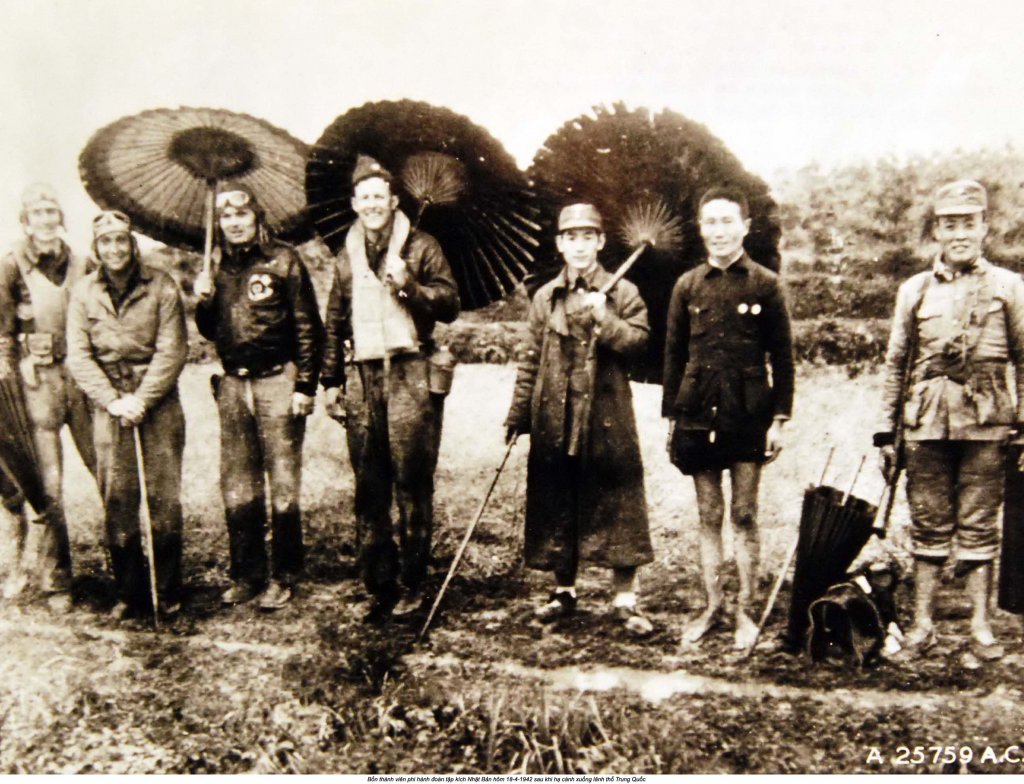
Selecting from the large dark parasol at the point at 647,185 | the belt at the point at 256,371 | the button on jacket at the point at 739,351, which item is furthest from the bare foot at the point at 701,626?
the belt at the point at 256,371

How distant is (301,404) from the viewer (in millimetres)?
4527

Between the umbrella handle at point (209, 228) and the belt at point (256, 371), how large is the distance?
47 cm

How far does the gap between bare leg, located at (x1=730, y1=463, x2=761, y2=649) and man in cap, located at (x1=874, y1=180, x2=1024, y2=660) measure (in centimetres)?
63

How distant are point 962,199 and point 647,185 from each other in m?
1.29

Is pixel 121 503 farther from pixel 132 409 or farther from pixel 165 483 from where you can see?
pixel 132 409

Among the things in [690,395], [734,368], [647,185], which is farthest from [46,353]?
[734,368]

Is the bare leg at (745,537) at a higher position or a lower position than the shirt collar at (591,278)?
lower

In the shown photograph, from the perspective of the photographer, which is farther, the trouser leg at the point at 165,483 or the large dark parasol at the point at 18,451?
the large dark parasol at the point at 18,451

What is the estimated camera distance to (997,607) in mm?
4266

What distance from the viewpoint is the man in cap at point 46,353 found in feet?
15.6

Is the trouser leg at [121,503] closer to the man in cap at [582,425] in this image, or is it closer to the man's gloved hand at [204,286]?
the man's gloved hand at [204,286]

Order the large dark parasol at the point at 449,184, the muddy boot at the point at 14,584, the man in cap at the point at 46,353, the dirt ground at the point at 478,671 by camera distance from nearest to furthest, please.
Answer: the dirt ground at the point at 478,671 → the large dark parasol at the point at 449,184 → the man in cap at the point at 46,353 → the muddy boot at the point at 14,584

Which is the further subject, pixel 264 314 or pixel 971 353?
pixel 264 314

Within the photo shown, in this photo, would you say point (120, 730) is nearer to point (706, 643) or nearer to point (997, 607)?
point (706, 643)
